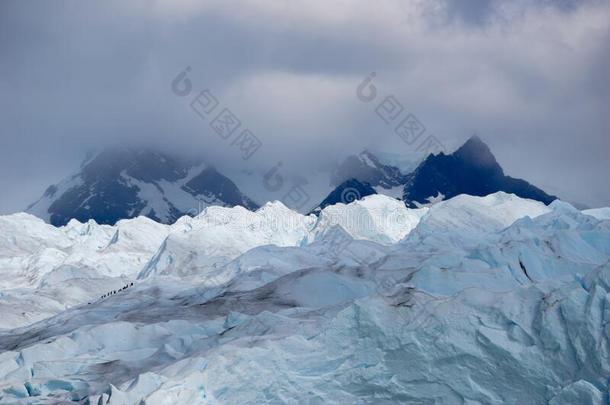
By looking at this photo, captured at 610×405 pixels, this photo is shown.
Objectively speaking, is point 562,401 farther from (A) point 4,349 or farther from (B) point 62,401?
(A) point 4,349

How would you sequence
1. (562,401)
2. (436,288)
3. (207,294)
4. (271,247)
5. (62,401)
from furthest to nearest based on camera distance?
(271,247), (207,294), (436,288), (62,401), (562,401)

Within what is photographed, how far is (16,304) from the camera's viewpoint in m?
180

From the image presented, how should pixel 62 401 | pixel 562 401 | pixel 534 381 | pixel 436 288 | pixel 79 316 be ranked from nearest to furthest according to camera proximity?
pixel 562 401 < pixel 534 381 < pixel 62 401 < pixel 436 288 < pixel 79 316

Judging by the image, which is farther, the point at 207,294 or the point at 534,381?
the point at 207,294

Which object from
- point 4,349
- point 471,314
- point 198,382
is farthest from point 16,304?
point 471,314

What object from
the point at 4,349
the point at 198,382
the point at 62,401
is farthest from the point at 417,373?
the point at 4,349

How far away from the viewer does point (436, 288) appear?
107875 millimetres

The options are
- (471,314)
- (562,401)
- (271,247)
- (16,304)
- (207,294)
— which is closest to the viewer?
(562,401)

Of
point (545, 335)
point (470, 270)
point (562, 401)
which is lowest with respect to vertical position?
point (562, 401)

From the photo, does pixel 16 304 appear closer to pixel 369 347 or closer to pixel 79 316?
pixel 79 316

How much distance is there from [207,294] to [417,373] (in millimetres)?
91891

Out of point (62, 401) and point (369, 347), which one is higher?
point (369, 347)

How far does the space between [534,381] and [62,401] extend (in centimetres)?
4092

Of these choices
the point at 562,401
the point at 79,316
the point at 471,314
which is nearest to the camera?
the point at 562,401
